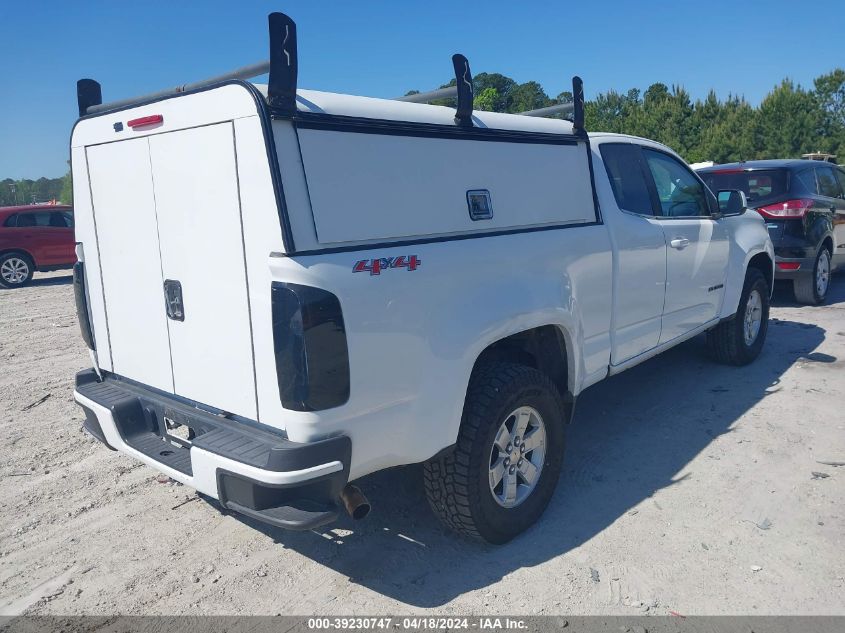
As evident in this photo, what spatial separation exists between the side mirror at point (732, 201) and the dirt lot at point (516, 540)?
1.62 metres

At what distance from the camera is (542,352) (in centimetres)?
385

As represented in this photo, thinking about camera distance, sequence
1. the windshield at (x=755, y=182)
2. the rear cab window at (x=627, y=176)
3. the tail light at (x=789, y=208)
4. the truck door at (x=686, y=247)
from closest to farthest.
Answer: the rear cab window at (x=627, y=176) → the truck door at (x=686, y=247) → the tail light at (x=789, y=208) → the windshield at (x=755, y=182)

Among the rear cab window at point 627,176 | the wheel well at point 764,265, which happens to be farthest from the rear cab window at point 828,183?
the rear cab window at point 627,176

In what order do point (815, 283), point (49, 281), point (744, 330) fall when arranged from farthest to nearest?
point (49, 281), point (815, 283), point (744, 330)

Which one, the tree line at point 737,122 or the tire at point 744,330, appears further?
the tree line at point 737,122

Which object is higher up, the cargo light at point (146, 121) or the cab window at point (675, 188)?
the cargo light at point (146, 121)

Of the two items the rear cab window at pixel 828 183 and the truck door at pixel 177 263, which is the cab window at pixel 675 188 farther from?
the rear cab window at pixel 828 183

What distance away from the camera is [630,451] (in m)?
4.52

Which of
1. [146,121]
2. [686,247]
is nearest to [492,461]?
[146,121]

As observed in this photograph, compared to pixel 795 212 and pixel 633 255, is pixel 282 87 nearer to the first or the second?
pixel 633 255

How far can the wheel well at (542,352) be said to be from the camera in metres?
3.65

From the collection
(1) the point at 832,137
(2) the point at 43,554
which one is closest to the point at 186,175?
(2) the point at 43,554

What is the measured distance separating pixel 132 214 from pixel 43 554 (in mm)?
1810

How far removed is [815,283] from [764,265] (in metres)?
2.62
